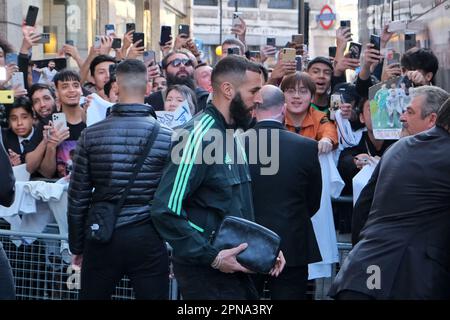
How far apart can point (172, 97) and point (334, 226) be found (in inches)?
83.5

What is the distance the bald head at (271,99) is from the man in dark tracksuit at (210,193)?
1119mm

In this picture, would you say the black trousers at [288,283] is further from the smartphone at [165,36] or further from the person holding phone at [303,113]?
the smartphone at [165,36]

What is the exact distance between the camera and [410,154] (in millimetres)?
5152

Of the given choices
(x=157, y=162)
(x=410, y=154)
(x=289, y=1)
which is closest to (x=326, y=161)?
(x=157, y=162)

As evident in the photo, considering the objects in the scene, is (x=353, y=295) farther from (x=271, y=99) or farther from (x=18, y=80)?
(x=18, y=80)

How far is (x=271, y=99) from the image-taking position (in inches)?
261

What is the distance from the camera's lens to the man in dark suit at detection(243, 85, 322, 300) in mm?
6504

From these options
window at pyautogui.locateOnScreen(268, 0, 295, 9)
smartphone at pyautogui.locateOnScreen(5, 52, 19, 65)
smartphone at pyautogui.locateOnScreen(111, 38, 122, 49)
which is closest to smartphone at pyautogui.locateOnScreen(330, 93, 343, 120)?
smartphone at pyautogui.locateOnScreen(5, 52, 19, 65)

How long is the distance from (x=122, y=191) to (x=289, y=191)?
119cm

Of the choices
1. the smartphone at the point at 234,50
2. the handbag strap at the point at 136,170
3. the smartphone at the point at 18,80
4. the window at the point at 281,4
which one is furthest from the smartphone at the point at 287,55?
the window at the point at 281,4

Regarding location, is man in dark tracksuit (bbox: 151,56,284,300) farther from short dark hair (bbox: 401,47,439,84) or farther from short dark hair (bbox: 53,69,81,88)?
short dark hair (bbox: 53,69,81,88)

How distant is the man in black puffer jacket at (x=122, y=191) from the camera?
6168 millimetres
